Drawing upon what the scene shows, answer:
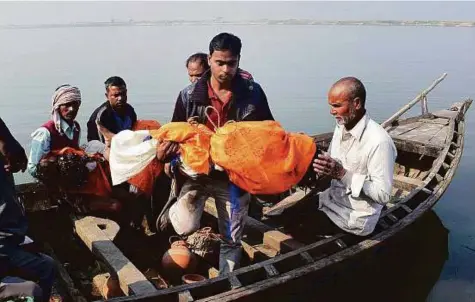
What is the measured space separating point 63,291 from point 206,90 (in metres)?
2.02

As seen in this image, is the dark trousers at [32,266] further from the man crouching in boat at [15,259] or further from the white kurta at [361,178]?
the white kurta at [361,178]

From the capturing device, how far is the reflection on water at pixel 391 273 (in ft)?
12.8

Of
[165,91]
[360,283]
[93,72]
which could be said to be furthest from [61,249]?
[93,72]

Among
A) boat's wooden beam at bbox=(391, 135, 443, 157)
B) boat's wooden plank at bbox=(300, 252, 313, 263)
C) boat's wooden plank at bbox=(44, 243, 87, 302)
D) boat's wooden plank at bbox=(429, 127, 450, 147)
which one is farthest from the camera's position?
boat's wooden plank at bbox=(429, 127, 450, 147)

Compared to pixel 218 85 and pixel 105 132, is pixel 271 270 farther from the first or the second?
pixel 105 132

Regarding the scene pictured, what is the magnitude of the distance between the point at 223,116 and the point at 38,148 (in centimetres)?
187

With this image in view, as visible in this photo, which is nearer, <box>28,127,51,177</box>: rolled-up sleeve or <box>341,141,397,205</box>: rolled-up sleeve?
<box>341,141,397,205</box>: rolled-up sleeve

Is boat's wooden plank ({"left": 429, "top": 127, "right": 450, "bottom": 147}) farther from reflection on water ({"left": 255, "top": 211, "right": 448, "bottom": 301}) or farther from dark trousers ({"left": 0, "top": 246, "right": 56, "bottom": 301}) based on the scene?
dark trousers ({"left": 0, "top": 246, "right": 56, "bottom": 301})

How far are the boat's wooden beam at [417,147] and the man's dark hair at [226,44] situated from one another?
5.14m

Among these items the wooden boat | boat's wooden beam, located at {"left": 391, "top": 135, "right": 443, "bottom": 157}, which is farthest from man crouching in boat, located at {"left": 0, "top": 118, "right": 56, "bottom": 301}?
boat's wooden beam, located at {"left": 391, "top": 135, "right": 443, "bottom": 157}

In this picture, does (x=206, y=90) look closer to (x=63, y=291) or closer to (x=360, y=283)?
(x=63, y=291)

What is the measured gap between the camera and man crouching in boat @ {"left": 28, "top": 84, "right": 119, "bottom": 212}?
4.23 m

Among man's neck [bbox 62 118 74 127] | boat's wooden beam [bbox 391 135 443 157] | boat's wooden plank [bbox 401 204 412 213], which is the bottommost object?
boat's wooden plank [bbox 401 204 412 213]

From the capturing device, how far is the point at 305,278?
12.0ft
